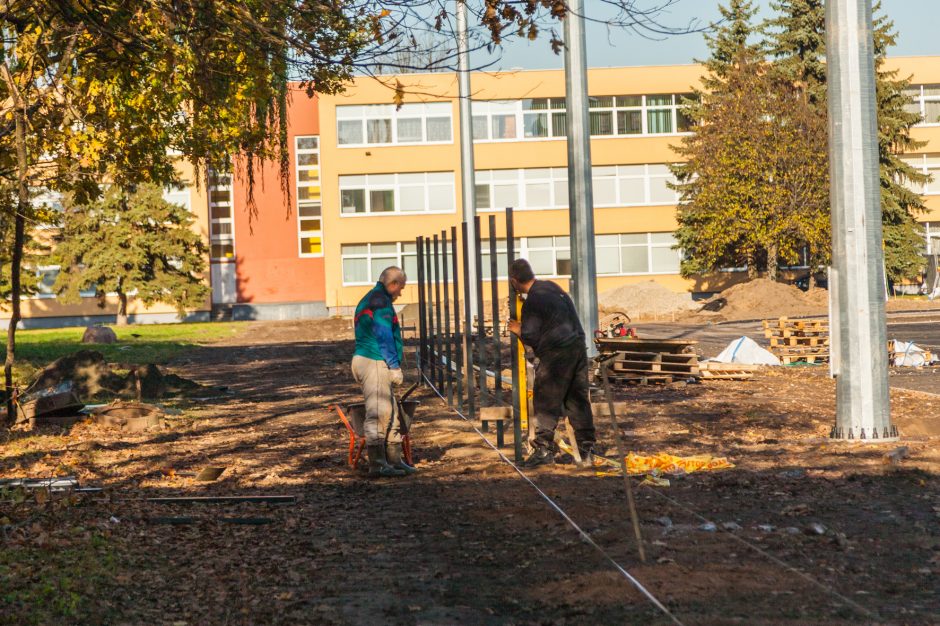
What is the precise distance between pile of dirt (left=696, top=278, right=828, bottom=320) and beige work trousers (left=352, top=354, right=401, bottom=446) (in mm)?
37495

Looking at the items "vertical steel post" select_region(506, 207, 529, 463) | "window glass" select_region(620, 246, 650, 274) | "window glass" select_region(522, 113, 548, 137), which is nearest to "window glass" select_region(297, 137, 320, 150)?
"window glass" select_region(522, 113, 548, 137)

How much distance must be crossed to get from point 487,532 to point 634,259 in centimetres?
5692

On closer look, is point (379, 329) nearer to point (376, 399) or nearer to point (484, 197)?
point (376, 399)

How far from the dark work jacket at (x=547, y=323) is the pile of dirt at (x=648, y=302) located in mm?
Result: 39313

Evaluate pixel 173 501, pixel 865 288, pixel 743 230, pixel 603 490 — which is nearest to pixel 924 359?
pixel 865 288

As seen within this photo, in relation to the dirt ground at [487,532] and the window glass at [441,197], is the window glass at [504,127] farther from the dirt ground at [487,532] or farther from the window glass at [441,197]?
the dirt ground at [487,532]

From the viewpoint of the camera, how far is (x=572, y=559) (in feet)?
24.5

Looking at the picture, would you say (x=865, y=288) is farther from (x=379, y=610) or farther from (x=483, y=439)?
(x=379, y=610)

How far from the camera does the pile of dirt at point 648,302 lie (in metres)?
52.1

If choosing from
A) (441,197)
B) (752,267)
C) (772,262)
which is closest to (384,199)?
(441,197)

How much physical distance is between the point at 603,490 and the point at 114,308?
61.3 metres

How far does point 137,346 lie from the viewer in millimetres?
39938

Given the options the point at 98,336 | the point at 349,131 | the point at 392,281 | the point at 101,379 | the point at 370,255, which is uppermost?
the point at 349,131

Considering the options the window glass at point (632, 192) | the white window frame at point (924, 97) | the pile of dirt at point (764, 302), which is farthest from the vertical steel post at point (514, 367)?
the white window frame at point (924, 97)
